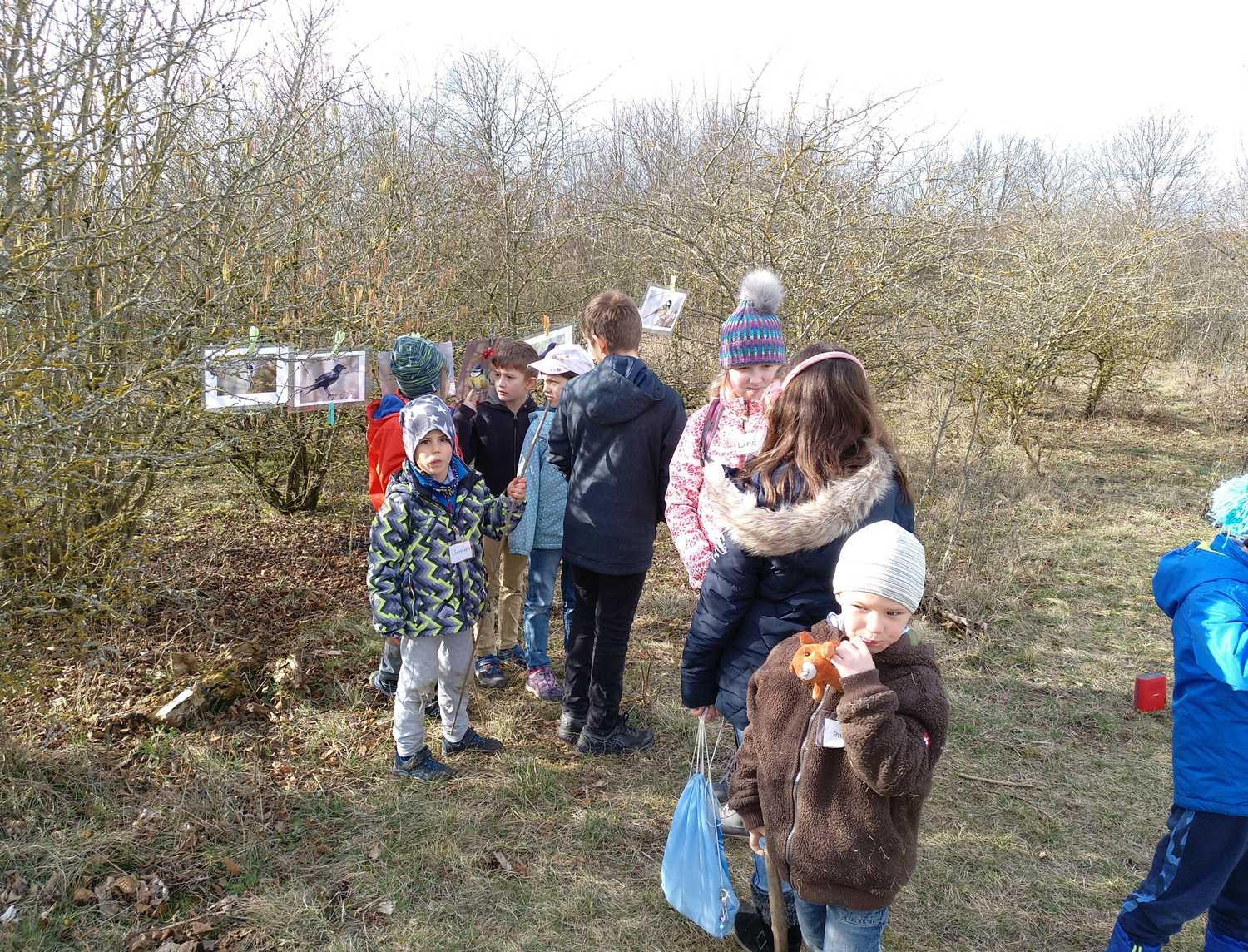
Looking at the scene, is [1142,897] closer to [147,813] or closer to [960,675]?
[960,675]

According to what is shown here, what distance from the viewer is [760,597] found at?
2.04 meters

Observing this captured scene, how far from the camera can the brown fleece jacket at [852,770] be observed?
4.87ft

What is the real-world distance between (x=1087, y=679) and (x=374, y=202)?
230 inches

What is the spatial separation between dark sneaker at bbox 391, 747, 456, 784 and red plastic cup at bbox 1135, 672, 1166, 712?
11.2 ft

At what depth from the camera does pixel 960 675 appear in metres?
4.35

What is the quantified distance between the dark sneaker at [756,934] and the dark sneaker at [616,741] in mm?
1093

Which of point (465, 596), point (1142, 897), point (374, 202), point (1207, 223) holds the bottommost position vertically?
point (1142, 897)

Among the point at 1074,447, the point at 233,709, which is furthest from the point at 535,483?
the point at 1074,447

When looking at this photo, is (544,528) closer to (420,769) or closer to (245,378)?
(420,769)

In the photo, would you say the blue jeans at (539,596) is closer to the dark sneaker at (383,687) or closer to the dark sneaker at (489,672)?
the dark sneaker at (489,672)

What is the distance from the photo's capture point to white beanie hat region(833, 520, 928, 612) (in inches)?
59.6

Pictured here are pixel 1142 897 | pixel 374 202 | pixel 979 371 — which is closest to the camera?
pixel 1142 897

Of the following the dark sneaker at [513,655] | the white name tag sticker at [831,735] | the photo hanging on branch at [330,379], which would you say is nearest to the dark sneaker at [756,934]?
the white name tag sticker at [831,735]

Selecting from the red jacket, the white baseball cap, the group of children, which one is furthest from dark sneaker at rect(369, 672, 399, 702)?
the white baseball cap
